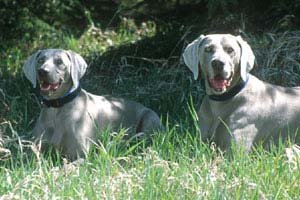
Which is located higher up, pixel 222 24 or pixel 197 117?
pixel 222 24

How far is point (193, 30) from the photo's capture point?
8781mm

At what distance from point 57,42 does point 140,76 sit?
164 cm

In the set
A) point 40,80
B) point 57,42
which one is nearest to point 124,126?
point 40,80

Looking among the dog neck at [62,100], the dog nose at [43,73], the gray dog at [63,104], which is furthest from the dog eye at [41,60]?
the dog neck at [62,100]

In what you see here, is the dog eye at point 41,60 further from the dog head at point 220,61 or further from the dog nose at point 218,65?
the dog nose at point 218,65

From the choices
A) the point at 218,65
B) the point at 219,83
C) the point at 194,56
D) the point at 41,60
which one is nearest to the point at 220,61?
the point at 218,65

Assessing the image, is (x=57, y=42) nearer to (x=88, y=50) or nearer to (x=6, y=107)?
(x=88, y=50)

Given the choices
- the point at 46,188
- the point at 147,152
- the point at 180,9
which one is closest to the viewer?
the point at 46,188

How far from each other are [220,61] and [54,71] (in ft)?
4.23

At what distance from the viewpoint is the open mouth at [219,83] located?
627 cm

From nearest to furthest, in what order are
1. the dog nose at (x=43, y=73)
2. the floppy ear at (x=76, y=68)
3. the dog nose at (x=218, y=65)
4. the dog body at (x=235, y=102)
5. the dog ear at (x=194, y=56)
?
1. the dog nose at (x=218, y=65)
2. the dog body at (x=235, y=102)
3. the dog ear at (x=194, y=56)
4. the dog nose at (x=43, y=73)
5. the floppy ear at (x=76, y=68)

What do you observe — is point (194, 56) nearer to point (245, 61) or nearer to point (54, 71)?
point (245, 61)

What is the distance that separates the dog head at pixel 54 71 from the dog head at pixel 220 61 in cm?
89

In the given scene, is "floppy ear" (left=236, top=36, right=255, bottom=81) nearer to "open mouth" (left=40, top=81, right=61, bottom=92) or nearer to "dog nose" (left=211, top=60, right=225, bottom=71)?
"dog nose" (left=211, top=60, right=225, bottom=71)
